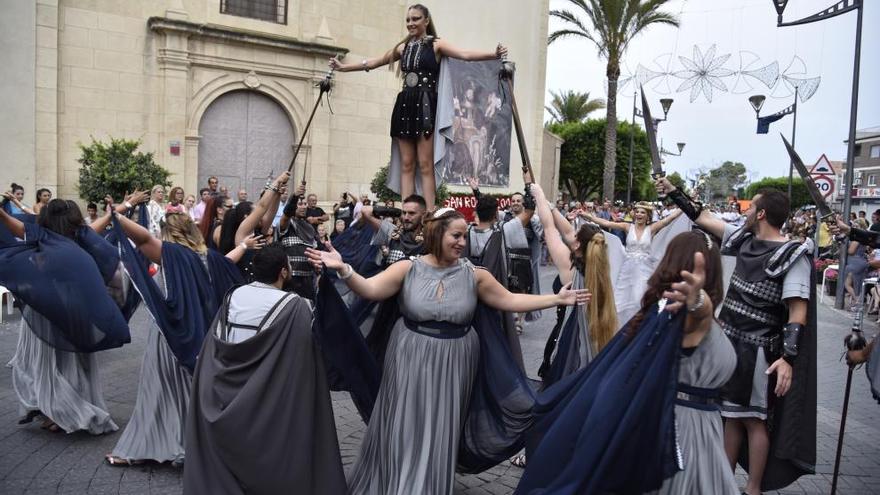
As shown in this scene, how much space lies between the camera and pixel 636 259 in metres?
8.39

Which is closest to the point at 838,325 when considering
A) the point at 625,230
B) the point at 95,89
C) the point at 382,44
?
the point at 625,230

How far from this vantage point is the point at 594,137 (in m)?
43.0

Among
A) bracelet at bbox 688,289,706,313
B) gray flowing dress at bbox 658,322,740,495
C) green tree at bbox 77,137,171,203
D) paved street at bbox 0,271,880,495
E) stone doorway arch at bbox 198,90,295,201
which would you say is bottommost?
paved street at bbox 0,271,880,495

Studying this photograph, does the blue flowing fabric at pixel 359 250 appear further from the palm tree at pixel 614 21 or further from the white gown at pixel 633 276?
the palm tree at pixel 614 21

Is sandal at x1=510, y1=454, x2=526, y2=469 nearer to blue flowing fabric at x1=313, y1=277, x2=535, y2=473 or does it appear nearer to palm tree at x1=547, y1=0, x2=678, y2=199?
blue flowing fabric at x1=313, y1=277, x2=535, y2=473

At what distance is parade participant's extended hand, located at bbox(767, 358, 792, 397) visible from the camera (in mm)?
4051

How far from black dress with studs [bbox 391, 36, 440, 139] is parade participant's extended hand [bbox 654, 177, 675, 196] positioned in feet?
7.68

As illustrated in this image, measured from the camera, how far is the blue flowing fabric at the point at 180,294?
16.2 feet

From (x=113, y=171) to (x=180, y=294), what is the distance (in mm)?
11381

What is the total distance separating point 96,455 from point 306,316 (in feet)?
7.87

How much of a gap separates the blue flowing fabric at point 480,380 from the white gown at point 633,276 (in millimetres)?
2279

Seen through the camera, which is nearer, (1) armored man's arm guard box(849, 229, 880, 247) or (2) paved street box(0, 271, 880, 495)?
(2) paved street box(0, 271, 880, 495)

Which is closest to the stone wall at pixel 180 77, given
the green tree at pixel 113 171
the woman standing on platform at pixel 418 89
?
the green tree at pixel 113 171

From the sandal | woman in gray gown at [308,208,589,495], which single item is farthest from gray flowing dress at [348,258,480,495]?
the sandal
